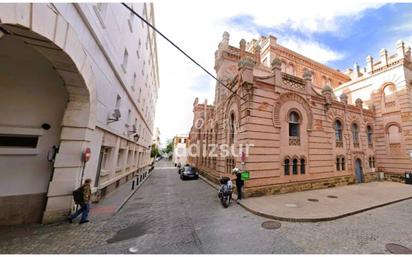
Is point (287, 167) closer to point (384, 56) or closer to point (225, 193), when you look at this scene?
point (225, 193)

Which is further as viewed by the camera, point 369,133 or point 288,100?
point 369,133

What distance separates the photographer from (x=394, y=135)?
60.6 ft

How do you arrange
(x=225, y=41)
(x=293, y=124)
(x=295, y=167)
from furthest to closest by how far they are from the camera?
(x=225, y=41) → (x=293, y=124) → (x=295, y=167)

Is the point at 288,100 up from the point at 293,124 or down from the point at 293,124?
up

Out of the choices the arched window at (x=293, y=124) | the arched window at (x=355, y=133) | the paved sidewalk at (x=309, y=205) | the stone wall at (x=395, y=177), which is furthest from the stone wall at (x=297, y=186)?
the stone wall at (x=395, y=177)

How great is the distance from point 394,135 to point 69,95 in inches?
1109

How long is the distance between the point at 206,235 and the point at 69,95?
7.63 m

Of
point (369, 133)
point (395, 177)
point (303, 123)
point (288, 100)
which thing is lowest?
point (395, 177)

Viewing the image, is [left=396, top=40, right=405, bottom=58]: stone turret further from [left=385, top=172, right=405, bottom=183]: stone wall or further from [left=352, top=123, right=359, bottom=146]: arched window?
[left=385, top=172, right=405, bottom=183]: stone wall

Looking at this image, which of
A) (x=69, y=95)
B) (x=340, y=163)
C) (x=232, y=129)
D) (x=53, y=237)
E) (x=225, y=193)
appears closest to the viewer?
(x=53, y=237)

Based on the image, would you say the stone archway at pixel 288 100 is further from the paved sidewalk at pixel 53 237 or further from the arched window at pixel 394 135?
the arched window at pixel 394 135

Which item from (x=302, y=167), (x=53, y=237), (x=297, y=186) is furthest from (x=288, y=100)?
(x=53, y=237)

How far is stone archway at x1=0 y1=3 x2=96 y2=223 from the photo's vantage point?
15.5ft

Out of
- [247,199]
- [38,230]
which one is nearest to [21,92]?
[38,230]
